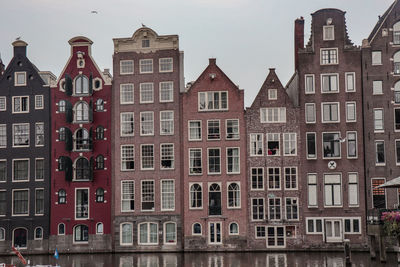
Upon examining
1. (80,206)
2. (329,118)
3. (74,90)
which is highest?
(74,90)

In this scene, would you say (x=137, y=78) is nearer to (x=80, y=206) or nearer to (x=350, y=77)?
(x=80, y=206)

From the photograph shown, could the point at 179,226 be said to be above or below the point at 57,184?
below

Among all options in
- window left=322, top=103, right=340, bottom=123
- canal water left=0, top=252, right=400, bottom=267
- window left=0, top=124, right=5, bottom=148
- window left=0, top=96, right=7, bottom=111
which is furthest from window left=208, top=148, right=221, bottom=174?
window left=0, top=96, right=7, bottom=111

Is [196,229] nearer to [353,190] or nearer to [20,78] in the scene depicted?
[353,190]

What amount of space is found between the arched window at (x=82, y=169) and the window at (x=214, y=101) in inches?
476

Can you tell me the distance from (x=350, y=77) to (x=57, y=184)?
28979 millimetres

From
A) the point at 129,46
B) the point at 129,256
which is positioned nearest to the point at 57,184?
the point at 129,256

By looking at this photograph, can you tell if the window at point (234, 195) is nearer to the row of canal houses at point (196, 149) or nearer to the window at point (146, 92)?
the row of canal houses at point (196, 149)

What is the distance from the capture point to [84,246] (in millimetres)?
53719

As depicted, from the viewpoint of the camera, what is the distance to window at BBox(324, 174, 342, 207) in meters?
51.5

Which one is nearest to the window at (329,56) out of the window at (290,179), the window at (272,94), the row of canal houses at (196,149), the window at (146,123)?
the row of canal houses at (196,149)

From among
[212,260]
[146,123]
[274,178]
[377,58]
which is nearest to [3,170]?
[146,123]

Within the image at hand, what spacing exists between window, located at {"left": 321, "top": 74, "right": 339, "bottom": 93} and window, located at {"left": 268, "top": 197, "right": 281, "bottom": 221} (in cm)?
1090

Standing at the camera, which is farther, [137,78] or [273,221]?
[137,78]
